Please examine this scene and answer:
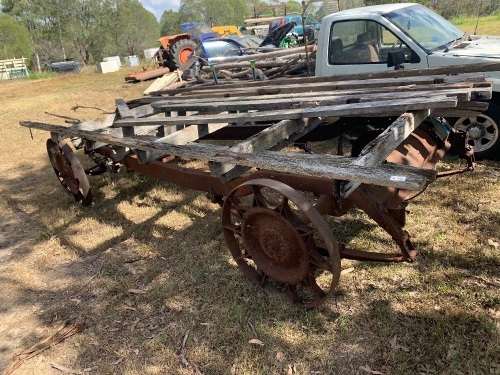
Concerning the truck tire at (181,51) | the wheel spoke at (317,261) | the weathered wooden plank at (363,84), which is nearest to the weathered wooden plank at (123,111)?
the weathered wooden plank at (363,84)

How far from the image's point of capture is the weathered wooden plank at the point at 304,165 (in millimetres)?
1982

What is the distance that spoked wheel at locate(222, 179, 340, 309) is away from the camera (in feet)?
8.45

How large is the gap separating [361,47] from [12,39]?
2318 inches

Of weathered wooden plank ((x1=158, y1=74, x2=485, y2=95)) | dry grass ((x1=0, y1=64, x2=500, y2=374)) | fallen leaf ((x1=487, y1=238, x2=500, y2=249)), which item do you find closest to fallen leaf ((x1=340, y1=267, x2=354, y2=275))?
dry grass ((x1=0, y1=64, x2=500, y2=374))

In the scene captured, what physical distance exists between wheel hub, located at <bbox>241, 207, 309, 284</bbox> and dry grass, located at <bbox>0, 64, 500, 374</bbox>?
12.0 inches

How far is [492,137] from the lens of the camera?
4.88 metres

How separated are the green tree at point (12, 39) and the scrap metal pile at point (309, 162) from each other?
5735 cm

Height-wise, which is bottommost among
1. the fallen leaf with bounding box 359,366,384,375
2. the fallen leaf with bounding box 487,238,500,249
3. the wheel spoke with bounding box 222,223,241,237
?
the fallen leaf with bounding box 359,366,384,375

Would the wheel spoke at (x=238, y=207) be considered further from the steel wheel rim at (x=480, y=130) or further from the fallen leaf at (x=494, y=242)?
the steel wheel rim at (x=480, y=130)

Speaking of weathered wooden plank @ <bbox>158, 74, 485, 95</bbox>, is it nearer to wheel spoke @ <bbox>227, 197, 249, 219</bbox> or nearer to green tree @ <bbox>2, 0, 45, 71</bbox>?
wheel spoke @ <bbox>227, 197, 249, 219</bbox>

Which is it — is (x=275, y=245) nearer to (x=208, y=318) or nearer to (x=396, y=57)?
(x=208, y=318)

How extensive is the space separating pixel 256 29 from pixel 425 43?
16.6m

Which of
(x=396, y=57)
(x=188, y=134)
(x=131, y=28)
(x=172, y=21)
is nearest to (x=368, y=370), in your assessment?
(x=188, y=134)

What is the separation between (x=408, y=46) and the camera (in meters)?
5.00
